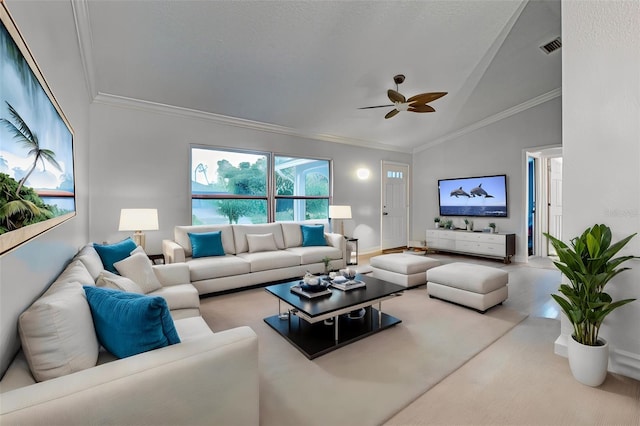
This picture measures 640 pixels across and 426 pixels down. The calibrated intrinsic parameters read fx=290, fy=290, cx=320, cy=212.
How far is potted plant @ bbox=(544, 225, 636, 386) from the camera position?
185 cm

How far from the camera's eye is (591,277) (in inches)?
72.9

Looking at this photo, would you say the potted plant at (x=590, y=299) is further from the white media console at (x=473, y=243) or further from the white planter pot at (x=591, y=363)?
the white media console at (x=473, y=243)

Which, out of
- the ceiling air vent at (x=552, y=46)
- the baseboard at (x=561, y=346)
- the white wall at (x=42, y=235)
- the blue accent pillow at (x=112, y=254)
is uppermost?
the ceiling air vent at (x=552, y=46)

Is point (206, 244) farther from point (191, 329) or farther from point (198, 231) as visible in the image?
point (191, 329)

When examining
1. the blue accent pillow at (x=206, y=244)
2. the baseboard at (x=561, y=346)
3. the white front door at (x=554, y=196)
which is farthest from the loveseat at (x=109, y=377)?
the white front door at (x=554, y=196)

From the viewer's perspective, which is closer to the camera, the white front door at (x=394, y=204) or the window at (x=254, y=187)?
the window at (x=254, y=187)

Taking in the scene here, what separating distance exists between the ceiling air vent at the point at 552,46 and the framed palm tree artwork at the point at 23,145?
531cm

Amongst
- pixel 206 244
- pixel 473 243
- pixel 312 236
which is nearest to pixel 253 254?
pixel 206 244

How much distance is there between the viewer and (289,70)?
3721mm

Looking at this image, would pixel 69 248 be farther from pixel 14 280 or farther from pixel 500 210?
pixel 500 210

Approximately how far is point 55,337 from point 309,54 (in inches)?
138

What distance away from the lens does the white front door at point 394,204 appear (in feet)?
22.8

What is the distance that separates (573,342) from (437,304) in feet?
4.69

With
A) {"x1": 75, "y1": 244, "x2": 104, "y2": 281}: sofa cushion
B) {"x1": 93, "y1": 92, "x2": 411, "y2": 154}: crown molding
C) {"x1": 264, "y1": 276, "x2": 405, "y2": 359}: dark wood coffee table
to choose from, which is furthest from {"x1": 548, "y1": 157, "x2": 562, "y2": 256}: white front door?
{"x1": 75, "y1": 244, "x2": 104, "y2": 281}: sofa cushion
